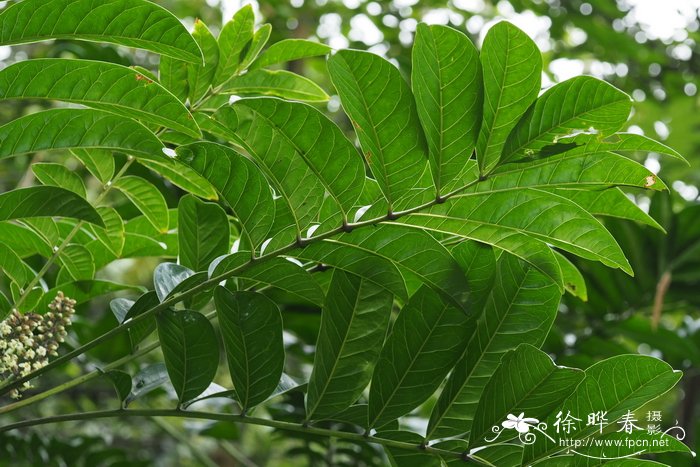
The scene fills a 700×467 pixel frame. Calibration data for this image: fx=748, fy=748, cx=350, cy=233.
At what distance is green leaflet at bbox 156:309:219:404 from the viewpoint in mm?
735

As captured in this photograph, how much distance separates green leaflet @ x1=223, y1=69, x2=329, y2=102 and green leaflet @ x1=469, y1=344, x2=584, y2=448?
38cm

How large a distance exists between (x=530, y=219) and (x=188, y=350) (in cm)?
36

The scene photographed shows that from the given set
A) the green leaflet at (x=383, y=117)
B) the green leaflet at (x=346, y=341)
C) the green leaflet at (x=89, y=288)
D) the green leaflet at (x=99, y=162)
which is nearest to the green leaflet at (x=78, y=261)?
the green leaflet at (x=89, y=288)

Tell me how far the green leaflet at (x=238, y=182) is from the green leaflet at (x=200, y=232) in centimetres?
11

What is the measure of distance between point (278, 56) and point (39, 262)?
70 cm

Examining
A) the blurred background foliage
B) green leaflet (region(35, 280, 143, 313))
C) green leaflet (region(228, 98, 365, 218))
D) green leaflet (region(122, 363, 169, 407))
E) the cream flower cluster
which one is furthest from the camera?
the blurred background foliage

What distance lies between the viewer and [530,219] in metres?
0.65

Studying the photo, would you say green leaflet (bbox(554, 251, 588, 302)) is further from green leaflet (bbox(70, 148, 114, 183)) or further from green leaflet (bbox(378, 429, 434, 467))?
green leaflet (bbox(70, 148, 114, 183))

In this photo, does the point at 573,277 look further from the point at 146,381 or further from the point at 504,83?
the point at 146,381

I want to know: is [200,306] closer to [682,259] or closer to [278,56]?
[278,56]

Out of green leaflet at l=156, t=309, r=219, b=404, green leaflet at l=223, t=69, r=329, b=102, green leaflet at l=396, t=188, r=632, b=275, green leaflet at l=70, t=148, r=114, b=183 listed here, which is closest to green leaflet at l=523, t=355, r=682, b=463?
green leaflet at l=396, t=188, r=632, b=275

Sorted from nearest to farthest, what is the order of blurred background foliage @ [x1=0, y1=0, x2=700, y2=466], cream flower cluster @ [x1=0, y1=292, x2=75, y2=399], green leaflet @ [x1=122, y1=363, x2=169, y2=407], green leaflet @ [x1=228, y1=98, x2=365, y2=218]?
green leaflet @ [x1=228, y1=98, x2=365, y2=218] → cream flower cluster @ [x1=0, y1=292, x2=75, y2=399] → green leaflet @ [x1=122, y1=363, x2=169, y2=407] → blurred background foliage @ [x1=0, y1=0, x2=700, y2=466]

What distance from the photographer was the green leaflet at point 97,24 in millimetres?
603

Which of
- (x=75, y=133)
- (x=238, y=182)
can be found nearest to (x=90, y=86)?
(x=75, y=133)
